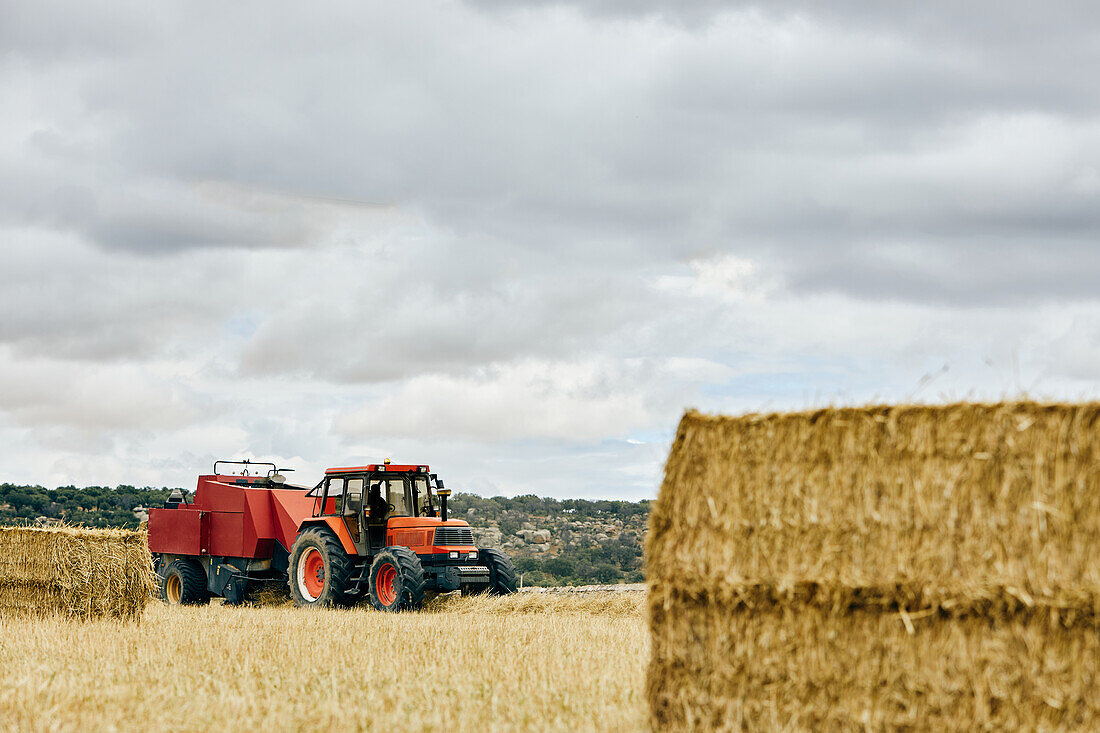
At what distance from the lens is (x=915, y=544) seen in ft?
20.1

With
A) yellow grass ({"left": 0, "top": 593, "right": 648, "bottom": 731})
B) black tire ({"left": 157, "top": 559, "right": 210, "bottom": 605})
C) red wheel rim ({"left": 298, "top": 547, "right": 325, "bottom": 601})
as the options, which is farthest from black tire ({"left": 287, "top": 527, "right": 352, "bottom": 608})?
yellow grass ({"left": 0, "top": 593, "right": 648, "bottom": 731})

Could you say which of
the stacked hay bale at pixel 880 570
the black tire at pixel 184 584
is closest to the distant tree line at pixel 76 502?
the black tire at pixel 184 584

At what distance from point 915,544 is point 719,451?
4.26ft

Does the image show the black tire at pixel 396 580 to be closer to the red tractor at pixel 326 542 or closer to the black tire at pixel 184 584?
the red tractor at pixel 326 542

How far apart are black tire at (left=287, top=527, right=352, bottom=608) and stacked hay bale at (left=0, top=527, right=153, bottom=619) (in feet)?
10.6

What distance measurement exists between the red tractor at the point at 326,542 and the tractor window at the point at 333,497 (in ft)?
0.07

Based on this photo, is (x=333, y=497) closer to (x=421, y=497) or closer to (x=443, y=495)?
(x=421, y=497)

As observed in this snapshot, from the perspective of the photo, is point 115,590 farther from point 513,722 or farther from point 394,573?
point 513,722

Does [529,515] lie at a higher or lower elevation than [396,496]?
lower

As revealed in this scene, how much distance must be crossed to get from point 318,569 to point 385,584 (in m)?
1.66

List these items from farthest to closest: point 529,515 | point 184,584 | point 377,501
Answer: point 529,515 < point 184,584 < point 377,501

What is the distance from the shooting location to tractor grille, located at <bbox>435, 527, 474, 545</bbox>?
16984 millimetres

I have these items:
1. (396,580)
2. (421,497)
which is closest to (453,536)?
(421,497)

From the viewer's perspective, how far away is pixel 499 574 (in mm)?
17312
